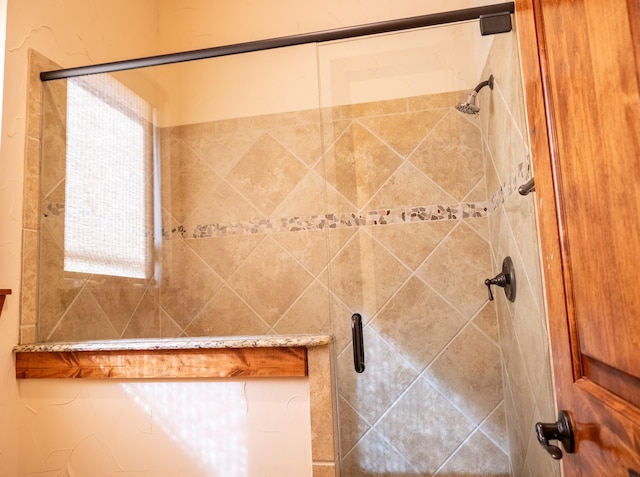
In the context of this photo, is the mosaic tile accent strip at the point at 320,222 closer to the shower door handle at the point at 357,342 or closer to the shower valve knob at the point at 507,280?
the shower valve knob at the point at 507,280

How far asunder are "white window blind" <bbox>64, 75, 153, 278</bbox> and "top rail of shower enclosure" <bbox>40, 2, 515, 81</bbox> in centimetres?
7

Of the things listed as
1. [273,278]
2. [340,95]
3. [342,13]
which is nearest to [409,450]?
[273,278]

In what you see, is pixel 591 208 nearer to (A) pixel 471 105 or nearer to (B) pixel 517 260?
(B) pixel 517 260

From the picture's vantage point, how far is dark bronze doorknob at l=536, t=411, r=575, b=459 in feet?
2.09

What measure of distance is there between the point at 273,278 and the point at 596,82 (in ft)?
4.10

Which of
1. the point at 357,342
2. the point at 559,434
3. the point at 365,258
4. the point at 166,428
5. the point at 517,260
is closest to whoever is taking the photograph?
the point at 559,434

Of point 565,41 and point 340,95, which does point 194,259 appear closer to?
point 340,95

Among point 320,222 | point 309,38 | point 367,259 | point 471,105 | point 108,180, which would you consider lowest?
point 367,259

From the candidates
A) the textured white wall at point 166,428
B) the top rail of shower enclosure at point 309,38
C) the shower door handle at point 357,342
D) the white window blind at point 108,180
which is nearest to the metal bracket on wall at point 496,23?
the top rail of shower enclosure at point 309,38

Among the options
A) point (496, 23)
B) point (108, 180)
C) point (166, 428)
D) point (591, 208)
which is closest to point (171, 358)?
point (166, 428)

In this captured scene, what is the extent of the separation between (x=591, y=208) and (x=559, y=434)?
1.12ft

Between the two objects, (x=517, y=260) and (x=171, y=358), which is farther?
(x=517, y=260)

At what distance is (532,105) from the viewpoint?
731 millimetres

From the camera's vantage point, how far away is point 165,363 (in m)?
1.19
